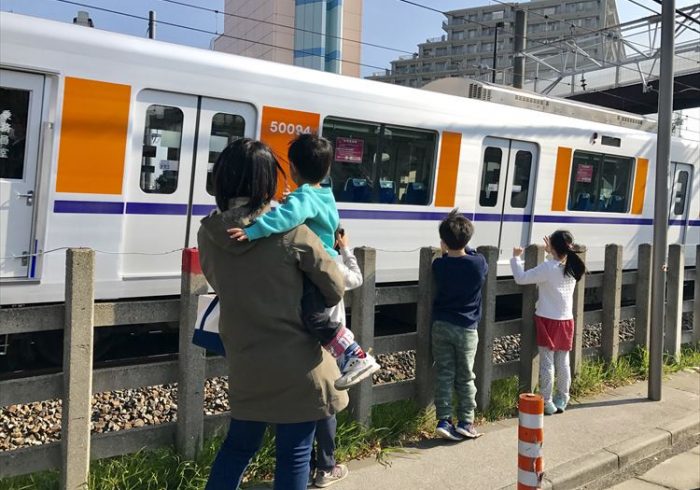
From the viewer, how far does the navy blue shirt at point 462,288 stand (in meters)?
4.41

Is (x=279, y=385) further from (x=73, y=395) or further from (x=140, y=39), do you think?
(x=140, y=39)

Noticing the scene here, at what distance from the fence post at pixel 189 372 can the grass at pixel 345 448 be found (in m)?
0.10

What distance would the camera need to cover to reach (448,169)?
27.2ft

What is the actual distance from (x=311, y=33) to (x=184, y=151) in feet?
124

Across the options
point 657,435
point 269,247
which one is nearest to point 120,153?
point 269,247

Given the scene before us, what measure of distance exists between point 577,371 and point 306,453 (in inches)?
162

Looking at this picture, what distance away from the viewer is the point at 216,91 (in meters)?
6.40

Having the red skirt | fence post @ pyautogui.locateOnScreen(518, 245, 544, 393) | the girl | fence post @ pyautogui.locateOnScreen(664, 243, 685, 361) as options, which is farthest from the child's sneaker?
fence post @ pyautogui.locateOnScreen(664, 243, 685, 361)

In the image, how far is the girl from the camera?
5.14 metres

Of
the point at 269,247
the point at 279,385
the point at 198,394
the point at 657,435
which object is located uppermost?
Answer: the point at 269,247

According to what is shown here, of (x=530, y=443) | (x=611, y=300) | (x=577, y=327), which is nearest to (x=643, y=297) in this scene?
(x=611, y=300)

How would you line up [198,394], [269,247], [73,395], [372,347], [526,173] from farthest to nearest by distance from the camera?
[526,173] < [372,347] < [198,394] < [73,395] < [269,247]

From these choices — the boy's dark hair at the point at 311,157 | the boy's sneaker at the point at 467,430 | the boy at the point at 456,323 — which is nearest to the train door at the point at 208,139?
the boy at the point at 456,323

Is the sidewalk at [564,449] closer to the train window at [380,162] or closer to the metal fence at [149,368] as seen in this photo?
the metal fence at [149,368]
